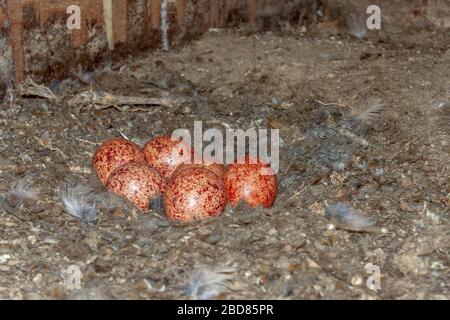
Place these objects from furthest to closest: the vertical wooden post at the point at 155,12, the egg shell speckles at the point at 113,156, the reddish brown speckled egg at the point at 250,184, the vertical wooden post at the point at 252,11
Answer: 1. the vertical wooden post at the point at 252,11
2. the vertical wooden post at the point at 155,12
3. the egg shell speckles at the point at 113,156
4. the reddish brown speckled egg at the point at 250,184

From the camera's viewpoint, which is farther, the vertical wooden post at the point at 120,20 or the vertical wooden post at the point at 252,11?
the vertical wooden post at the point at 252,11

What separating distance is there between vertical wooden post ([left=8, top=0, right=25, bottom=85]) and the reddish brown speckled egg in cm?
176

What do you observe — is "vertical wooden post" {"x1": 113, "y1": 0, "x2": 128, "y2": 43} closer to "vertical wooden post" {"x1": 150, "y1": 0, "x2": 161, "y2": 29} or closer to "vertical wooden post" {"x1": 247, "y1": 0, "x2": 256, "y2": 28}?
"vertical wooden post" {"x1": 150, "y1": 0, "x2": 161, "y2": 29}

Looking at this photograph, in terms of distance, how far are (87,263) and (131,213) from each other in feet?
1.60

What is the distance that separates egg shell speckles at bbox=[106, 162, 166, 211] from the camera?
401cm

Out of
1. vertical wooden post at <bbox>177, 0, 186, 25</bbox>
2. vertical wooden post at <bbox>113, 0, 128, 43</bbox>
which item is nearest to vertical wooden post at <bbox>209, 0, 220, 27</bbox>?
vertical wooden post at <bbox>177, 0, 186, 25</bbox>

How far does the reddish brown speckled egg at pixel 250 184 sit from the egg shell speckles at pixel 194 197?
11 cm

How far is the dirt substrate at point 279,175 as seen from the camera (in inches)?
135

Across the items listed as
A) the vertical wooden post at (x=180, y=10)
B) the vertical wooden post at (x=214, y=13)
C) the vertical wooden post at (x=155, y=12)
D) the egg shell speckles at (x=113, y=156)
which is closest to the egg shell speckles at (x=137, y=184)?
the egg shell speckles at (x=113, y=156)

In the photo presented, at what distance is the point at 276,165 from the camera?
4523mm

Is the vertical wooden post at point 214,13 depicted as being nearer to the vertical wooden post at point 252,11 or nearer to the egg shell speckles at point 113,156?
the vertical wooden post at point 252,11

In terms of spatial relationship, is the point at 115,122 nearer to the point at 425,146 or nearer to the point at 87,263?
the point at 87,263

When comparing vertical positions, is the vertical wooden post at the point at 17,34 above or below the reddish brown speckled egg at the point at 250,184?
above
